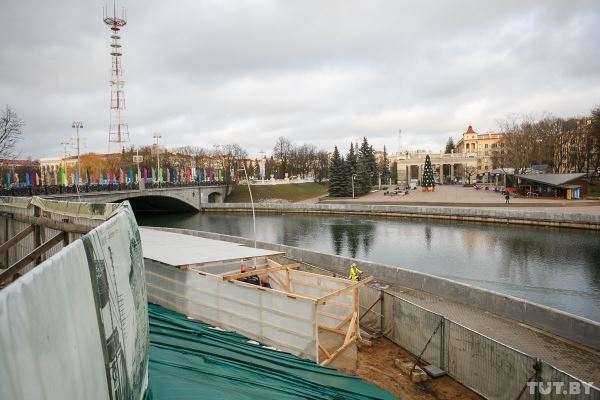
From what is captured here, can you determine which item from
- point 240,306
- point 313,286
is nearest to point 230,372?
point 240,306

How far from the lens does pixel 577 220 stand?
38.9 meters

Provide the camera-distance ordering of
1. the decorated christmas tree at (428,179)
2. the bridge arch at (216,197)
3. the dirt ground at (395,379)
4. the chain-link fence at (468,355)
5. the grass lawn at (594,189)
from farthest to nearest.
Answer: the decorated christmas tree at (428,179) < the bridge arch at (216,197) < the grass lawn at (594,189) < the dirt ground at (395,379) < the chain-link fence at (468,355)

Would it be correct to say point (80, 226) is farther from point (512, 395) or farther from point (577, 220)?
point (577, 220)

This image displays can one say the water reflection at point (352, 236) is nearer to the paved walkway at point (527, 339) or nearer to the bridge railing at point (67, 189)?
the paved walkway at point (527, 339)

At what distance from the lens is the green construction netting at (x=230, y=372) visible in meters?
8.77

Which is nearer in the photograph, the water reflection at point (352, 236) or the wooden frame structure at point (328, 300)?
the wooden frame structure at point (328, 300)

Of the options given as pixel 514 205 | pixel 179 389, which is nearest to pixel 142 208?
pixel 514 205

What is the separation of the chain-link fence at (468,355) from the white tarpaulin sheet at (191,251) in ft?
17.9

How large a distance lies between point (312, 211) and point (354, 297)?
49.9m

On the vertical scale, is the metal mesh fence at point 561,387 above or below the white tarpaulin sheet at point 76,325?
below

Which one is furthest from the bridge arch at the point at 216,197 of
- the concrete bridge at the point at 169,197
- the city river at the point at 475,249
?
the city river at the point at 475,249

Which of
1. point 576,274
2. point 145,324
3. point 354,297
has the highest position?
point 145,324

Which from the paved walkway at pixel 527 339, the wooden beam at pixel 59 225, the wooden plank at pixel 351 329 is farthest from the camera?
the wooden plank at pixel 351 329

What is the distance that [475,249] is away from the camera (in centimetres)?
3334
